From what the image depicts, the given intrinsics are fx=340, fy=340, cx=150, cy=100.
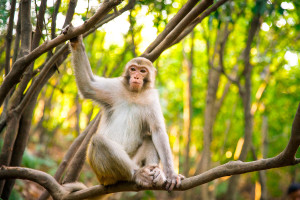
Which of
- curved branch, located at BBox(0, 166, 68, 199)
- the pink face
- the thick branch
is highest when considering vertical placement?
the thick branch

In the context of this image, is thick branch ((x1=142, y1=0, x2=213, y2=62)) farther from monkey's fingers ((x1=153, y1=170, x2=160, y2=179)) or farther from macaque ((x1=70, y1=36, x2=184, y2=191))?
monkey's fingers ((x1=153, y1=170, x2=160, y2=179))

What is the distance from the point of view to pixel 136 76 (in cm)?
570

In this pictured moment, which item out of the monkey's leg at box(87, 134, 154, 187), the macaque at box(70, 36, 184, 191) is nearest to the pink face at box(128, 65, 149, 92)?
the macaque at box(70, 36, 184, 191)

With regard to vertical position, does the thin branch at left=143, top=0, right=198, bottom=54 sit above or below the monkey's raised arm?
above

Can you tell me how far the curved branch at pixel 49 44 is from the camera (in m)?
3.82

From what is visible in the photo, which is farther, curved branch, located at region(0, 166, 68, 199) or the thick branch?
curved branch, located at region(0, 166, 68, 199)

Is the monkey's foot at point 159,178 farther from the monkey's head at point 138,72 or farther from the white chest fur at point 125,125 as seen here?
the monkey's head at point 138,72

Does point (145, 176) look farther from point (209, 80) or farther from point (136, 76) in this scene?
point (209, 80)

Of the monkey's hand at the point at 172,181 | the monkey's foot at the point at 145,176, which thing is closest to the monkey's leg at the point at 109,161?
the monkey's foot at the point at 145,176

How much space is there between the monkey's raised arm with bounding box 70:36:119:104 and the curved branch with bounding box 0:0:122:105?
850mm

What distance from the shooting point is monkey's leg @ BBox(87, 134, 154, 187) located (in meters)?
5.02

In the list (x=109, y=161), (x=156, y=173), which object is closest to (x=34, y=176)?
(x=109, y=161)

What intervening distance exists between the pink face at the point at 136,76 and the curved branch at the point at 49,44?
65.0 inches

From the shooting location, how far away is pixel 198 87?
15359 mm
